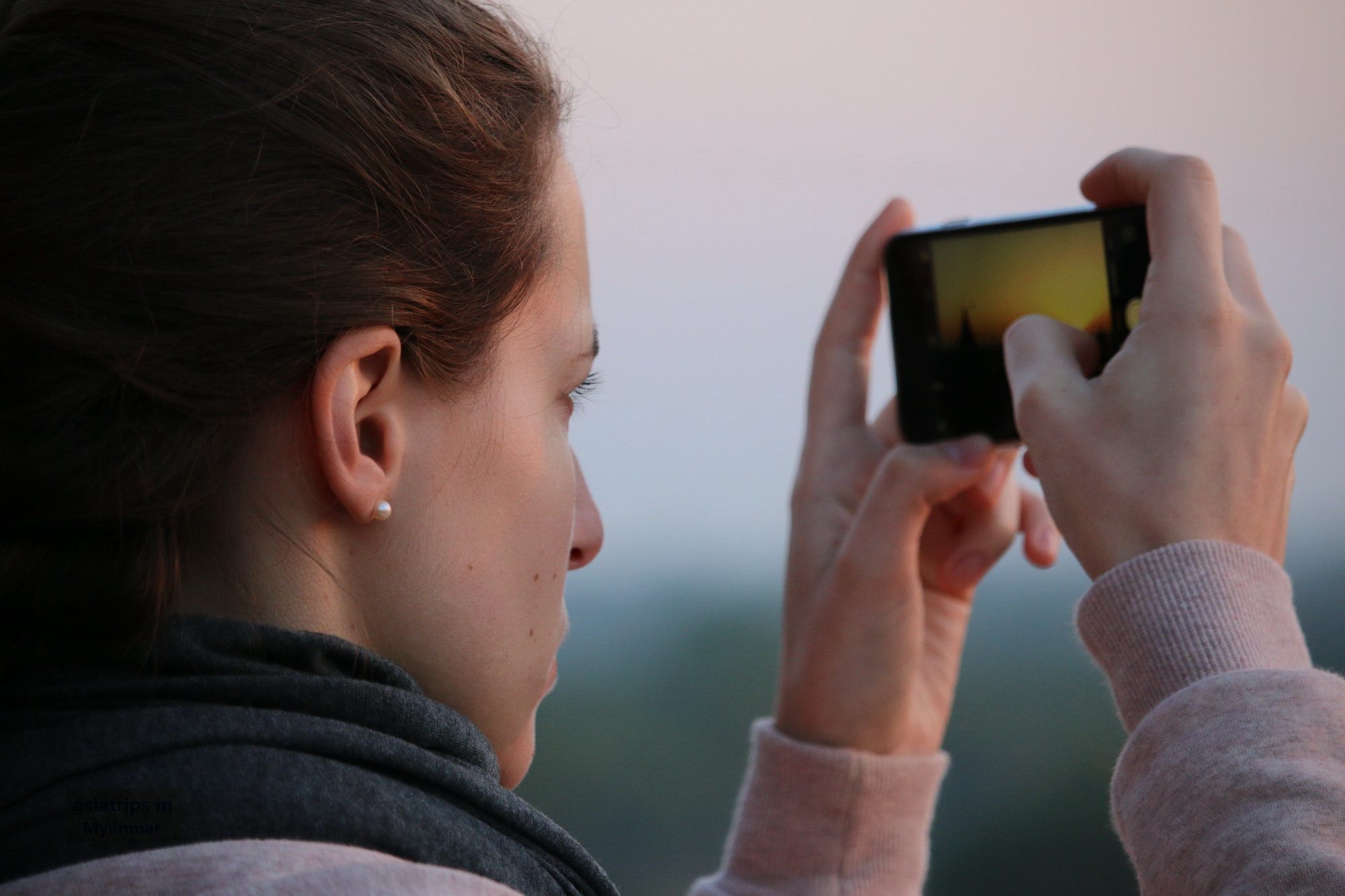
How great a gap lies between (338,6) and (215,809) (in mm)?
382

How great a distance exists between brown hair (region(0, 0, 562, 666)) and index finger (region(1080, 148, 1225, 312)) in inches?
16.5

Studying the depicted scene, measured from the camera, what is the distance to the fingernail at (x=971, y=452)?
2.68 ft

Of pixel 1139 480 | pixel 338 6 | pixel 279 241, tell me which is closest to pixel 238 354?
pixel 279 241

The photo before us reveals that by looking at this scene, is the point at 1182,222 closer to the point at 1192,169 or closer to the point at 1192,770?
the point at 1192,169

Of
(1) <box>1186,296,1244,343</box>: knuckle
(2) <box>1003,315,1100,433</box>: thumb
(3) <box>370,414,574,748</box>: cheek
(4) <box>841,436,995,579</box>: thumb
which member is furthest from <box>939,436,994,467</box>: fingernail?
(3) <box>370,414,574,748</box>: cheek

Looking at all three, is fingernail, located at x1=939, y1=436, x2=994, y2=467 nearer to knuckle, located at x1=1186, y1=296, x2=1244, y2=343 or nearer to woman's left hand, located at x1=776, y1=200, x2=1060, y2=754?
woman's left hand, located at x1=776, y1=200, x2=1060, y2=754

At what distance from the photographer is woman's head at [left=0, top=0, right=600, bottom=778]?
1.54ft

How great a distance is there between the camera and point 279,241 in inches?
19.1

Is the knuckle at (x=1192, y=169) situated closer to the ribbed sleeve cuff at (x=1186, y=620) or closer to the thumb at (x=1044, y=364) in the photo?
the thumb at (x=1044, y=364)

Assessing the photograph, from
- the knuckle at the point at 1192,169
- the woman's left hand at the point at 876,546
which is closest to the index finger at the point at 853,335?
the woman's left hand at the point at 876,546

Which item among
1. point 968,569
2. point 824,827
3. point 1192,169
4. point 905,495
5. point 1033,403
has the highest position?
point 1192,169

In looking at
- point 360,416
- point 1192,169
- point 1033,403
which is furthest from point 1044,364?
point 360,416

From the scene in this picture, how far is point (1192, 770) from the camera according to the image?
0.48m

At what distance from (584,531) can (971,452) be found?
333mm
